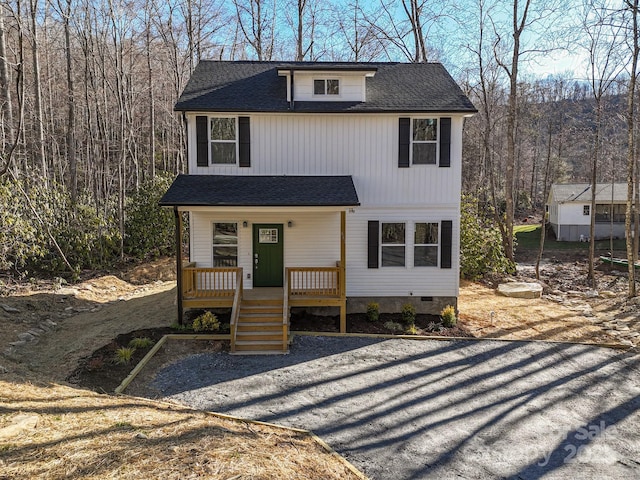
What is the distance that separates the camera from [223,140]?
39.8ft

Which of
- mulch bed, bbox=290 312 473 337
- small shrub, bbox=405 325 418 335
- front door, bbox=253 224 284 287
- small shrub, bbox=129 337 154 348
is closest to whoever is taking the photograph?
small shrub, bbox=129 337 154 348

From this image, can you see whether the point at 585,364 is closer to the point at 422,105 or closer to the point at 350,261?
the point at 350,261

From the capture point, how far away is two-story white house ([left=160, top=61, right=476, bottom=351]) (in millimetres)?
11992

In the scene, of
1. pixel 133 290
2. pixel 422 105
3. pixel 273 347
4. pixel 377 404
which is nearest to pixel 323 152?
pixel 422 105

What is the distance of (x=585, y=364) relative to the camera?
31.6 ft

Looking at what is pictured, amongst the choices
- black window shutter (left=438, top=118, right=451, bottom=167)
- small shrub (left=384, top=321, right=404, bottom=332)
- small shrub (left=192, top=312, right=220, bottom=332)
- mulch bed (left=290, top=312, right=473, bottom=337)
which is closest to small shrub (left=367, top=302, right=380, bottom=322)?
mulch bed (left=290, top=312, right=473, bottom=337)

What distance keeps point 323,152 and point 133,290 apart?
9845 millimetres

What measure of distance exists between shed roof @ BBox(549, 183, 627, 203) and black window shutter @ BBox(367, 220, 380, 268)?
2670 cm

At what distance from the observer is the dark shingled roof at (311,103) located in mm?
11883

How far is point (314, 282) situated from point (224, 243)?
2820mm

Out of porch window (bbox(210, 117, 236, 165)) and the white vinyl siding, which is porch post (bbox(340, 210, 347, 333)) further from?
porch window (bbox(210, 117, 236, 165))

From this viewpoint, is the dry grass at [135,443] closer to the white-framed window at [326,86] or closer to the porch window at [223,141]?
the porch window at [223,141]

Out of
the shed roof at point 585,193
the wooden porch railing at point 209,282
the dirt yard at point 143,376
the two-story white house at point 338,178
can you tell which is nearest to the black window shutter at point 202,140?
the two-story white house at point 338,178

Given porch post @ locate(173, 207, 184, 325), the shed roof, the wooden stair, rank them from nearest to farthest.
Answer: the wooden stair
porch post @ locate(173, 207, 184, 325)
the shed roof
